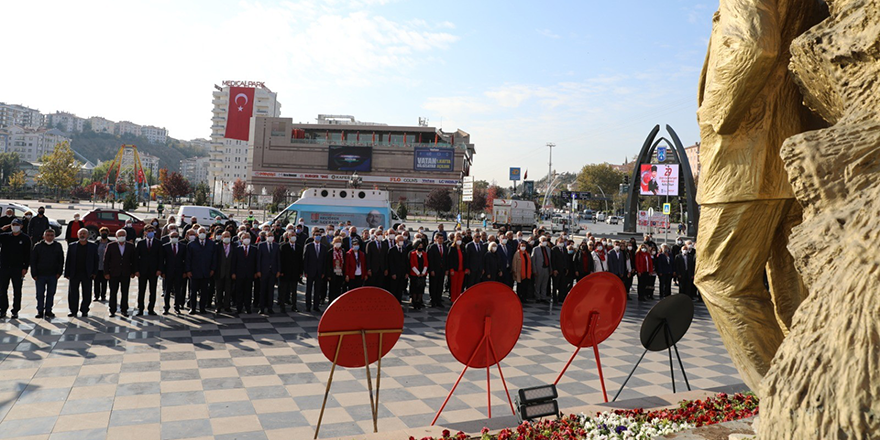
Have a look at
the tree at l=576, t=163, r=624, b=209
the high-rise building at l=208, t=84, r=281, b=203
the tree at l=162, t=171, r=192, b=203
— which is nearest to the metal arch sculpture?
the tree at l=162, t=171, r=192, b=203

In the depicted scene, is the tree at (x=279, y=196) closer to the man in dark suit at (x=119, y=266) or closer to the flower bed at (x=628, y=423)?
the man in dark suit at (x=119, y=266)

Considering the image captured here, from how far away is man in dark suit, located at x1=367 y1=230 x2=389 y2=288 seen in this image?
12.0 m

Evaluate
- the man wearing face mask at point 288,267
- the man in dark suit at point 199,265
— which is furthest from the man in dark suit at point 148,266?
the man wearing face mask at point 288,267

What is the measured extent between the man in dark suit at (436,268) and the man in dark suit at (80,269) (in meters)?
6.60

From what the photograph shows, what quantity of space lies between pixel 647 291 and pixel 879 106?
44.9ft

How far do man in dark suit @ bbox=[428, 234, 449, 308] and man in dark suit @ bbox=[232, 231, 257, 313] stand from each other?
3862 mm

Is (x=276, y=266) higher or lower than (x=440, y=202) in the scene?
lower

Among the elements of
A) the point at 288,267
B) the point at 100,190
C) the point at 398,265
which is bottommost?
the point at 288,267

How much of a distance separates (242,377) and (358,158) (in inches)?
3179

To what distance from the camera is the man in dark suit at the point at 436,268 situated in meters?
12.5

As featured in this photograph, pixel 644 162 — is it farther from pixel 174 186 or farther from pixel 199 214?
pixel 174 186

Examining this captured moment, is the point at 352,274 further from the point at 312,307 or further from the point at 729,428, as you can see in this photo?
the point at 729,428

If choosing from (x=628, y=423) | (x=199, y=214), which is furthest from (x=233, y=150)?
(x=628, y=423)

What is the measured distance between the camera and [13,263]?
9.45m
